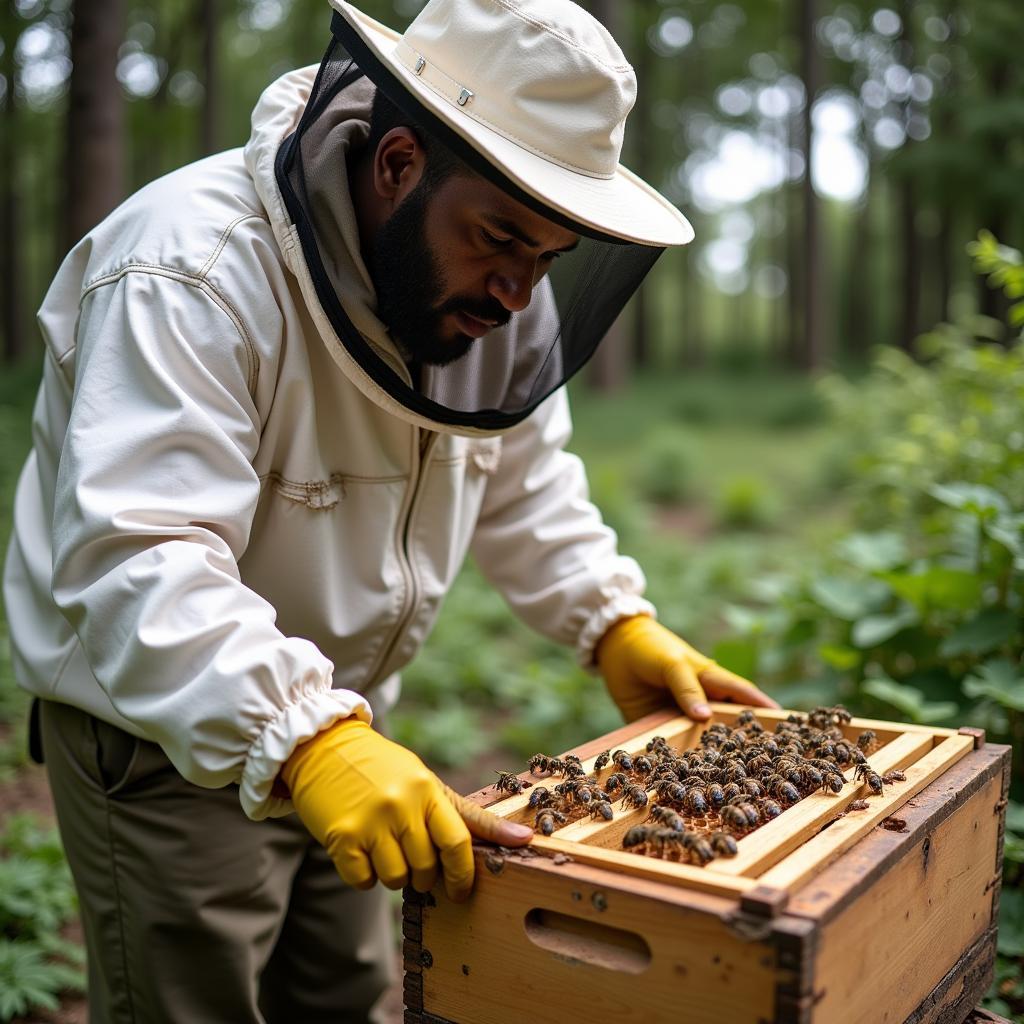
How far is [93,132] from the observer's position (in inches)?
245

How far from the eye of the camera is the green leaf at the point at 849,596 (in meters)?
3.87

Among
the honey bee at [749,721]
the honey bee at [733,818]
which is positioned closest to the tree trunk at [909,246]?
the honey bee at [749,721]

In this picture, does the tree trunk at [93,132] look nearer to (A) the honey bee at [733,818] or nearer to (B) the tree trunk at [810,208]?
(A) the honey bee at [733,818]

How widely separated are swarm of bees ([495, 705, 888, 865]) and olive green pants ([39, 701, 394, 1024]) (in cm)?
72

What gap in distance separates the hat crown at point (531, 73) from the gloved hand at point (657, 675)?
119cm

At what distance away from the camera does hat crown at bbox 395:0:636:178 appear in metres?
1.95

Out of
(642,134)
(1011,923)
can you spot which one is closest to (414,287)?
(1011,923)

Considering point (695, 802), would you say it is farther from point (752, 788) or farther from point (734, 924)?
point (734, 924)

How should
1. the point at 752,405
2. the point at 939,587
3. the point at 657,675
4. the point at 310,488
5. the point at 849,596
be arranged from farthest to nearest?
the point at 752,405 < the point at 849,596 < the point at 939,587 < the point at 657,675 < the point at 310,488

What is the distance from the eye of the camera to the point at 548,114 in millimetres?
1971

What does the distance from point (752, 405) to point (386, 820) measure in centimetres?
1487

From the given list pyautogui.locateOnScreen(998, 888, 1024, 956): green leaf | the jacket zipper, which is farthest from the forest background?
the jacket zipper

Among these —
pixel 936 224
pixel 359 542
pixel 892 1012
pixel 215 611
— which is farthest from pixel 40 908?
pixel 936 224

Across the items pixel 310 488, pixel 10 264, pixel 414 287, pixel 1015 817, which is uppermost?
pixel 414 287
